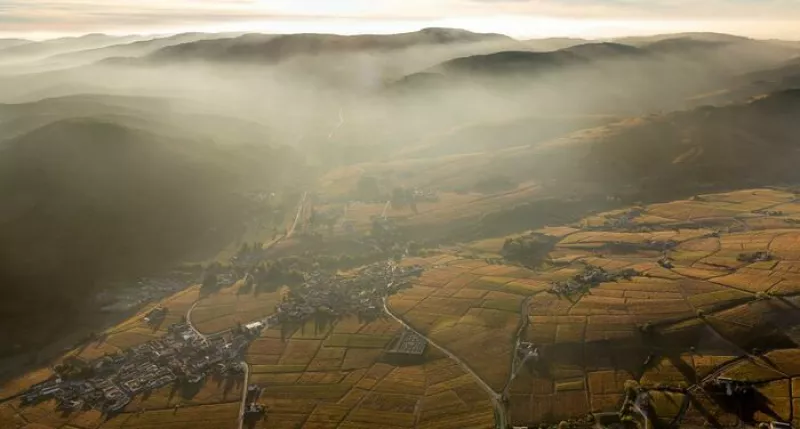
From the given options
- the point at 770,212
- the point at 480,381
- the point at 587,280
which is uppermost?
the point at 770,212

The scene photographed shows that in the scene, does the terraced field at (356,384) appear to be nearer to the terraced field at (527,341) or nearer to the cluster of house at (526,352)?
the terraced field at (527,341)

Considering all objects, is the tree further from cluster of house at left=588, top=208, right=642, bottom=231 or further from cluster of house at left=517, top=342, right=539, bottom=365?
cluster of house at left=517, top=342, right=539, bottom=365

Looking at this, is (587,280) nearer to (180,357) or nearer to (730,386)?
(730,386)

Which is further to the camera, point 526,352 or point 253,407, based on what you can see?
point 526,352

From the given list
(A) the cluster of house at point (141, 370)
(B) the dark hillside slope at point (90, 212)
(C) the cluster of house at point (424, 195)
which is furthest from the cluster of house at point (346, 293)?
(C) the cluster of house at point (424, 195)

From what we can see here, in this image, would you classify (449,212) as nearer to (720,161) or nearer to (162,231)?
(162,231)

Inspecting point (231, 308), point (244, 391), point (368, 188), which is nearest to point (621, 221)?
point (368, 188)

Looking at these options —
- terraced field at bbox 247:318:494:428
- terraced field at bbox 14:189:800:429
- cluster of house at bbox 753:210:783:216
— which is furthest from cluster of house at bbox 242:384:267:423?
cluster of house at bbox 753:210:783:216
